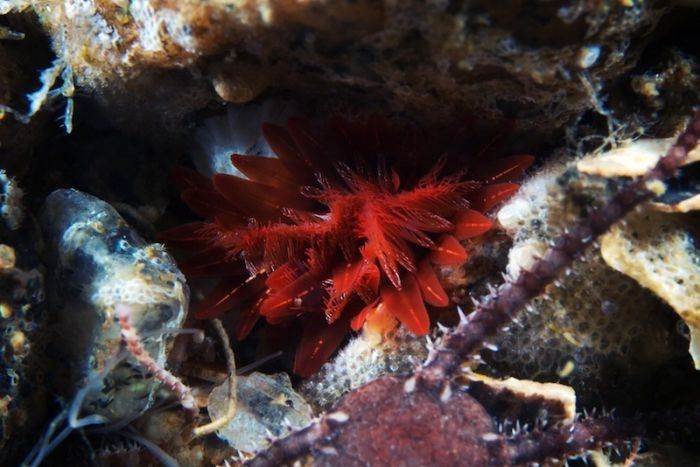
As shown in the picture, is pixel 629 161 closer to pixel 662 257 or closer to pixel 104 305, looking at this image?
pixel 662 257

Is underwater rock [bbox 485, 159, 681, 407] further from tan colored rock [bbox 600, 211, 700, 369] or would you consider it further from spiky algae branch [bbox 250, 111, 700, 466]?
spiky algae branch [bbox 250, 111, 700, 466]

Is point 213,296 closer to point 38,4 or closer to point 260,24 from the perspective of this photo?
point 260,24

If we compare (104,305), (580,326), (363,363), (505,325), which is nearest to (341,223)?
(363,363)

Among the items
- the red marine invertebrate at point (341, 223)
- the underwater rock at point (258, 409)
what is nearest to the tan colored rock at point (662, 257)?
the red marine invertebrate at point (341, 223)

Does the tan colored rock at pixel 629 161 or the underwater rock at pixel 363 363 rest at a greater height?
the tan colored rock at pixel 629 161

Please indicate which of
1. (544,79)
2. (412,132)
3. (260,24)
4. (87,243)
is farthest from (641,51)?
(87,243)

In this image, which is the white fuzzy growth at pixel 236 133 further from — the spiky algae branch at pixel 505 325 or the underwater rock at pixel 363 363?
the spiky algae branch at pixel 505 325

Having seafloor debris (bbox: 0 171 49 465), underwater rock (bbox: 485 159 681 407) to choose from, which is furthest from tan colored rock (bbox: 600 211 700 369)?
seafloor debris (bbox: 0 171 49 465)
